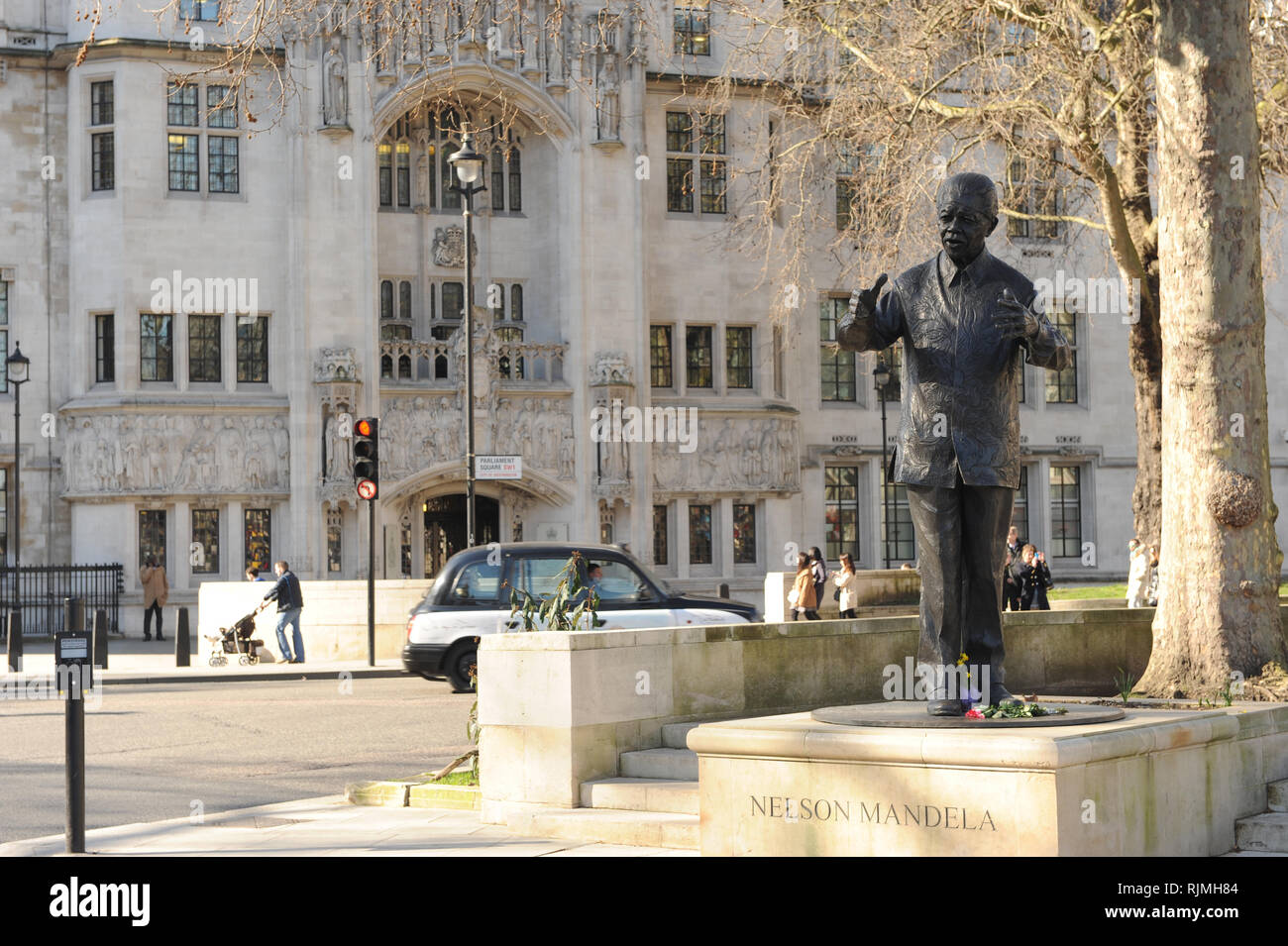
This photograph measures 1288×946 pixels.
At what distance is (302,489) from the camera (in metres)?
31.9

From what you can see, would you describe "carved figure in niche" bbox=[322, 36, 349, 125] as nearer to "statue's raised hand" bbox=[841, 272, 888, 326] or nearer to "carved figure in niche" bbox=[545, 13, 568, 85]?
"carved figure in niche" bbox=[545, 13, 568, 85]

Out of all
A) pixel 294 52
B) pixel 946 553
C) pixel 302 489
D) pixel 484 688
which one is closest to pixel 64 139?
pixel 294 52

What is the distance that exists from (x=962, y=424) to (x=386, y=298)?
91.2 feet

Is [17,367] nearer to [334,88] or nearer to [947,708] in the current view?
[334,88]

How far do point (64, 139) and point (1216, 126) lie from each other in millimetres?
27401

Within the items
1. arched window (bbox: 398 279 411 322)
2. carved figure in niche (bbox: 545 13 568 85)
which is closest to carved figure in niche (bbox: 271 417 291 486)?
arched window (bbox: 398 279 411 322)

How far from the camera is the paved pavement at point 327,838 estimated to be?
343 inches

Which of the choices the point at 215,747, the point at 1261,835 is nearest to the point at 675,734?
the point at 1261,835

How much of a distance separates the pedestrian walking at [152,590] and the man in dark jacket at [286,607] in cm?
642

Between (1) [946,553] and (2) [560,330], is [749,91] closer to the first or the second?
(2) [560,330]

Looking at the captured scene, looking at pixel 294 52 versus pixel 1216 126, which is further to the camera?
pixel 294 52

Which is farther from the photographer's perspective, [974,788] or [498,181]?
[498,181]

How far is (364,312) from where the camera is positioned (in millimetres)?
32531

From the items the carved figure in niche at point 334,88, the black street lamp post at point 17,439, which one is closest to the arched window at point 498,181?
the carved figure in niche at point 334,88
